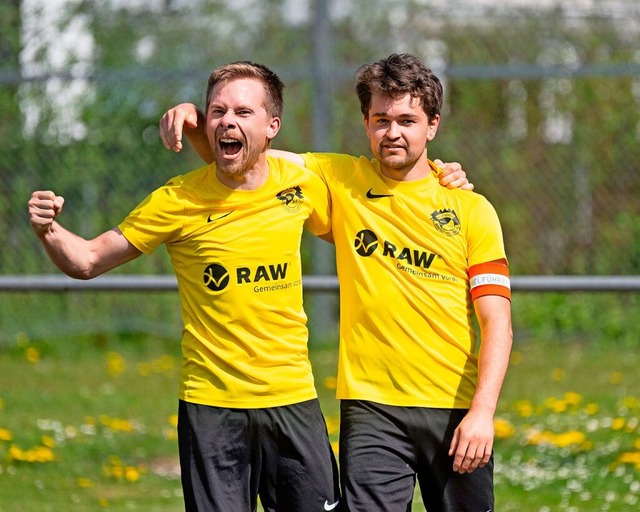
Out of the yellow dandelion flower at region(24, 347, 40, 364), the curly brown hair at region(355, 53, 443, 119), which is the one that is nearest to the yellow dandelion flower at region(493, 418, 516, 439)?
the curly brown hair at region(355, 53, 443, 119)

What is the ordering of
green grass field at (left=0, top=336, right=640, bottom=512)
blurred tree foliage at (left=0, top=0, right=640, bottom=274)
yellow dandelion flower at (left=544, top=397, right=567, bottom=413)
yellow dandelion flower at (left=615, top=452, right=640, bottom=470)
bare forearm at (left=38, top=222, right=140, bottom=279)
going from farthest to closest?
1. blurred tree foliage at (left=0, top=0, right=640, bottom=274)
2. yellow dandelion flower at (left=544, top=397, right=567, bottom=413)
3. yellow dandelion flower at (left=615, top=452, right=640, bottom=470)
4. green grass field at (left=0, top=336, right=640, bottom=512)
5. bare forearm at (left=38, top=222, right=140, bottom=279)

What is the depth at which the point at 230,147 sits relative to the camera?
3.82 meters

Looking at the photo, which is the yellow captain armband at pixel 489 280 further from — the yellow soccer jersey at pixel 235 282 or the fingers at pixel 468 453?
the yellow soccer jersey at pixel 235 282

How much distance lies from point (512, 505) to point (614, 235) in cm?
457

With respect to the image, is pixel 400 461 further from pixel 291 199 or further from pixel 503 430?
pixel 503 430

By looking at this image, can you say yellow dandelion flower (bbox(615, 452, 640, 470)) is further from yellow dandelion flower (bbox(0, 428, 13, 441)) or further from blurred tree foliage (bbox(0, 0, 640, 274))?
blurred tree foliage (bbox(0, 0, 640, 274))

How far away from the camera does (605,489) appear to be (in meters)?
6.02

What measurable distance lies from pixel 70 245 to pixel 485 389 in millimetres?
1361

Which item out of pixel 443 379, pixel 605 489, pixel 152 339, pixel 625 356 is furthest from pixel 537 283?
pixel 152 339


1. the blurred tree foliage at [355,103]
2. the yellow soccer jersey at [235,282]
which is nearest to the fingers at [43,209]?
the yellow soccer jersey at [235,282]

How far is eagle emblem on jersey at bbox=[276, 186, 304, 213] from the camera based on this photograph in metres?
3.93

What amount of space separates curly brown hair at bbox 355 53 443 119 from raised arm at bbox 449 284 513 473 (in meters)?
0.67

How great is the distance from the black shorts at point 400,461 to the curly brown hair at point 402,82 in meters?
0.98

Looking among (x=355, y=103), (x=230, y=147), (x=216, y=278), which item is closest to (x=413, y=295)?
(x=216, y=278)
